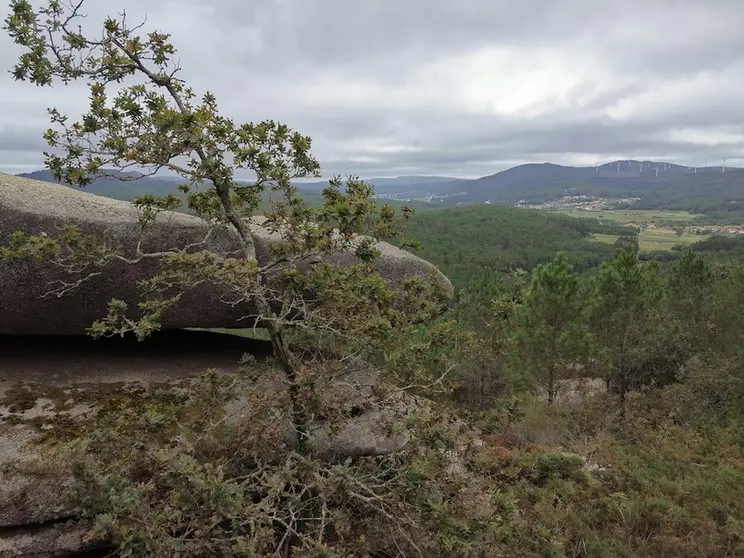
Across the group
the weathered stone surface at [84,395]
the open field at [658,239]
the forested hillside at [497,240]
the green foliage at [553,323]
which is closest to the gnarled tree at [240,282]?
the weathered stone surface at [84,395]

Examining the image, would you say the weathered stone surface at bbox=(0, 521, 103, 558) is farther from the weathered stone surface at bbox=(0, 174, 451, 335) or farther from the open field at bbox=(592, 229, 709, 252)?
the open field at bbox=(592, 229, 709, 252)

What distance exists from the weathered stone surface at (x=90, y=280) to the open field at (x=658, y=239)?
12596 centimetres

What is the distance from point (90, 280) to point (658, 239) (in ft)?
529

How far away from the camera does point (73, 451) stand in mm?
4805

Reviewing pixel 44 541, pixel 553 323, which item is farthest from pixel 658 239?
pixel 44 541

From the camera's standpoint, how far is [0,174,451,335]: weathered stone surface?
Result: 794 centimetres

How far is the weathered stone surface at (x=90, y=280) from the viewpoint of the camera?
7.94 metres

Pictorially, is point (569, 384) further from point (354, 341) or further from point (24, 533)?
point (24, 533)

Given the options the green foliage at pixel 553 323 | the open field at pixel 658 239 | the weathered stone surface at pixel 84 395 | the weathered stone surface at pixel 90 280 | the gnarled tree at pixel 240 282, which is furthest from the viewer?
the open field at pixel 658 239

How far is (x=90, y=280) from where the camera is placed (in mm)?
8367

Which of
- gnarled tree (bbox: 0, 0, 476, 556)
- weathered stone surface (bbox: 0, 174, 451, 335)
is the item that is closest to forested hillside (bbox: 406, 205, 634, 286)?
weathered stone surface (bbox: 0, 174, 451, 335)

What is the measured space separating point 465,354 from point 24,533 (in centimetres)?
670

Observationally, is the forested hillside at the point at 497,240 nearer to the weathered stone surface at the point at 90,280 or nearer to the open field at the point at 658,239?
the open field at the point at 658,239

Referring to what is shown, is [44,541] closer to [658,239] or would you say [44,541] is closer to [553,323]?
[553,323]
